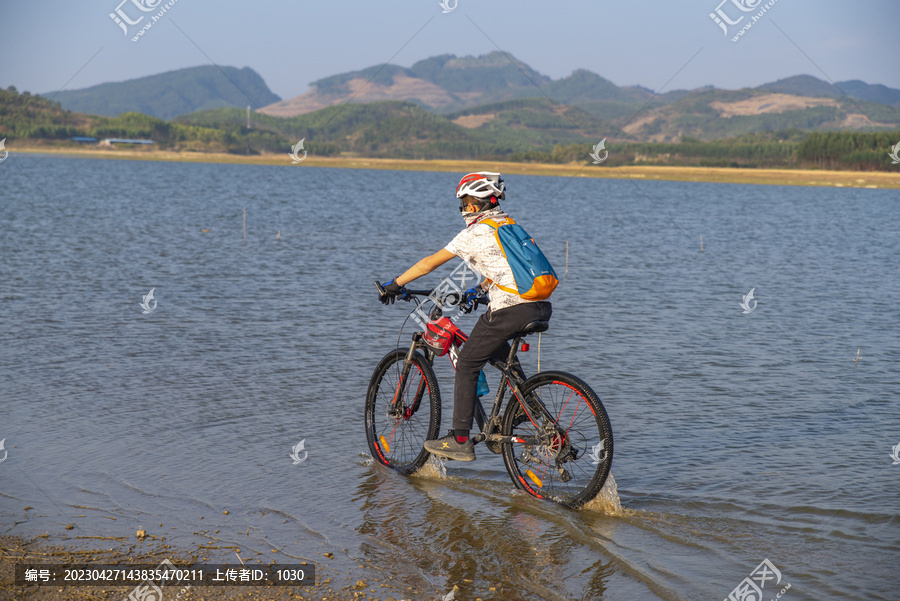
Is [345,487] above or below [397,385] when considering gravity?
below

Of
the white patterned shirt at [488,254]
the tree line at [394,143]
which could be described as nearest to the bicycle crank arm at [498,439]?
the white patterned shirt at [488,254]

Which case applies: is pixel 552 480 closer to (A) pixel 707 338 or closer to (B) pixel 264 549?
(B) pixel 264 549

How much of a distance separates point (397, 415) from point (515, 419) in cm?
138

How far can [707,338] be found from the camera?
1209 centimetres

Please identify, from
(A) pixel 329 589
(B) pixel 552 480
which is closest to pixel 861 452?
(B) pixel 552 480

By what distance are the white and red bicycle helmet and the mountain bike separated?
90 cm

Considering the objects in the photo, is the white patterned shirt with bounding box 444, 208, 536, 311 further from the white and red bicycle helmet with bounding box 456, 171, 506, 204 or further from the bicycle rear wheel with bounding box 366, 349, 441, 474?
the bicycle rear wheel with bounding box 366, 349, 441, 474

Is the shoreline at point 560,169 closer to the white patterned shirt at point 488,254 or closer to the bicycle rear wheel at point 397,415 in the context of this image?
the bicycle rear wheel at point 397,415

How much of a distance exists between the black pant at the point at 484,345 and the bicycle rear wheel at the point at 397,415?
64 cm

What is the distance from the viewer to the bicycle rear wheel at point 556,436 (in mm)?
5207

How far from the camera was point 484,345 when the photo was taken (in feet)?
18.0

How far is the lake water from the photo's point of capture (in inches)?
192

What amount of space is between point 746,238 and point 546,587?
31.5m

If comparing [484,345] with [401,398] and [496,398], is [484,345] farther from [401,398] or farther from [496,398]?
[401,398]
